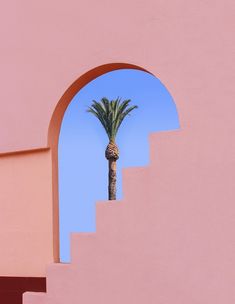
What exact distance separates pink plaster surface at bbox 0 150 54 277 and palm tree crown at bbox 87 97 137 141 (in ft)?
48.1

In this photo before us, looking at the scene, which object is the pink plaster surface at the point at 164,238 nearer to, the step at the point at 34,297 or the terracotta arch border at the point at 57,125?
the step at the point at 34,297

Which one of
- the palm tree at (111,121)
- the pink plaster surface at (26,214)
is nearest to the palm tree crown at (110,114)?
the palm tree at (111,121)

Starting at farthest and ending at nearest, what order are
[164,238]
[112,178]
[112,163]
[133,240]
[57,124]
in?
[112,163] → [112,178] → [57,124] → [133,240] → [164,238]

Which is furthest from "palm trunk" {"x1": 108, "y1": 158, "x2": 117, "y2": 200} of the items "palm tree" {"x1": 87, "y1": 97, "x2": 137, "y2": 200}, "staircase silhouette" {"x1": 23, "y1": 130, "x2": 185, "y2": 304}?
"staircase silhouette" {"x1": 23, "y1": 130, "x2": 185, "y2": 304}

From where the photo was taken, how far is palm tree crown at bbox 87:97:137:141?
21297 millimetres

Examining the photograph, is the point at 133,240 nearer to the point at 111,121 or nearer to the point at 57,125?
the point at 57,125

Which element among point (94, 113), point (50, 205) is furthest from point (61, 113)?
point (94, 113)

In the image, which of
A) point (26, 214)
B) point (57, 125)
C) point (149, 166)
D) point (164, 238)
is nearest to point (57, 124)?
point (57, 125)

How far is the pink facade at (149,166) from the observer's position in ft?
16.4

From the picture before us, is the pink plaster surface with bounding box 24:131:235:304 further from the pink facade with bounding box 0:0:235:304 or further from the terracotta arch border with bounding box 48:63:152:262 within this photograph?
the terracotta arch border with bounding box 48:63:152:262

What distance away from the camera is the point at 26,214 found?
6.42m

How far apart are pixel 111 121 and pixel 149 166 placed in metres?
16.0

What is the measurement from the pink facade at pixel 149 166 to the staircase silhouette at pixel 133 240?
1cm

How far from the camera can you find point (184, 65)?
5.29 meters
